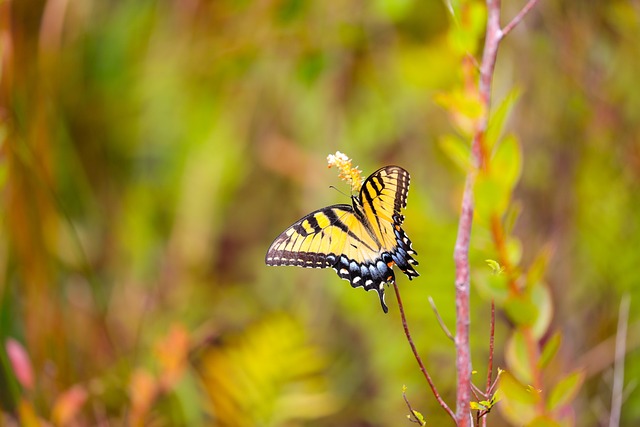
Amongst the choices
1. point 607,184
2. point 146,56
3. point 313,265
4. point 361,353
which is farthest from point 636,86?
point 146,56

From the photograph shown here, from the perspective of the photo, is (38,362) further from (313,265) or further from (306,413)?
(313,265)

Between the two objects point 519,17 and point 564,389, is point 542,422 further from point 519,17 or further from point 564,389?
point 519,17

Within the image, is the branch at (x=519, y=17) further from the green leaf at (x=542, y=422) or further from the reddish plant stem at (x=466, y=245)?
the green leaf at (x=542, y=422)

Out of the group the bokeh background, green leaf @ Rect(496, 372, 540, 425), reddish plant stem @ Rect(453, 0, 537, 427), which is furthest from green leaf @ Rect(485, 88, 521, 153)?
the bokeh background

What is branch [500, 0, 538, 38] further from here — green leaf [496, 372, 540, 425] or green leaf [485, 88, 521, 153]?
green leaf [496, 372, 540, 425]

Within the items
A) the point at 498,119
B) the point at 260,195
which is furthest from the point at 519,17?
the point at 260,195

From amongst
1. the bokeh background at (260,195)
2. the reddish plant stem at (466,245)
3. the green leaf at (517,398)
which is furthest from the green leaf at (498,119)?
the bokeh background at (260,195)
